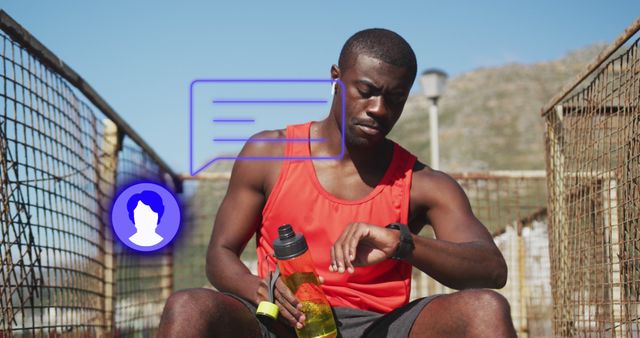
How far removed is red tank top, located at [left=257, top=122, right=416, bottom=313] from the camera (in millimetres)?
3498

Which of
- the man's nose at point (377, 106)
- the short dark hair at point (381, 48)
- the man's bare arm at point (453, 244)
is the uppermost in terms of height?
the short dark hair at point (381, 48)

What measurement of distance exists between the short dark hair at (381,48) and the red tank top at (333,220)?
1.41ft

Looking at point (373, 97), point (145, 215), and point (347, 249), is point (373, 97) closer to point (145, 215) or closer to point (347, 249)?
point (347, 249)

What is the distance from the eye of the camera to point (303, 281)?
302cm

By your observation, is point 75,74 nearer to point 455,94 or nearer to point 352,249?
point 352,249

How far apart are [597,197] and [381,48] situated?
1.81 metres

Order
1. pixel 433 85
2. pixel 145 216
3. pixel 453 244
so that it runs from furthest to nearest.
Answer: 1. pixel 433 85
2. pixel 145 216
3. pixel 453 244

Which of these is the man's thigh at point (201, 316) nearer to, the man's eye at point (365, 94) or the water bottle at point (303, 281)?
the water bottle at point (303, 281)

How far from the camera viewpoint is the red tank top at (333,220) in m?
3.50

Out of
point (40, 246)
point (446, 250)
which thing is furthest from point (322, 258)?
point (40, 246)

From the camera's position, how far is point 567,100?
4.93m

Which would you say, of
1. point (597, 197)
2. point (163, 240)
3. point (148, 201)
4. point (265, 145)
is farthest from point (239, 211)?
point (163, 240)

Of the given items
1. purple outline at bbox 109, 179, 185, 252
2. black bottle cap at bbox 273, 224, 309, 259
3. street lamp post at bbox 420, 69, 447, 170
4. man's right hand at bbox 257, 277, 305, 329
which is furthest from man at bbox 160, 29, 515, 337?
street lamp post at bbox 420, 69, 447, 170

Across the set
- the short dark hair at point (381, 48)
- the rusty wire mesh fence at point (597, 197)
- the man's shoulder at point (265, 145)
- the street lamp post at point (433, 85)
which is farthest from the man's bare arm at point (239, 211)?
the street lamp post at point (433, 85)
